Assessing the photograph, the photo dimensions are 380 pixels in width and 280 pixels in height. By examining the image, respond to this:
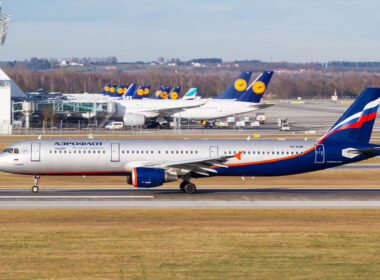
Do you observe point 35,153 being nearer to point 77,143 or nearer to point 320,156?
point 77,143

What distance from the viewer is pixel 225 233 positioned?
31.5 meters

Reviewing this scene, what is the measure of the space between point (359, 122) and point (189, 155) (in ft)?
41.1

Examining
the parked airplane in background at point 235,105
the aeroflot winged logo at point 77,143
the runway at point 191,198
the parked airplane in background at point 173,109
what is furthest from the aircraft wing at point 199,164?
the parked airplane in background at point 173,109

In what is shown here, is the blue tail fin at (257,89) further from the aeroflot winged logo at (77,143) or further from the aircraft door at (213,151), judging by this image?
the aeroflot winged logo at (77,143)

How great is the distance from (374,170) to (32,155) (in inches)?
1334

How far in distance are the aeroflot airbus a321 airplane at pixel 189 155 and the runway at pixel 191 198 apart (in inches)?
53.8

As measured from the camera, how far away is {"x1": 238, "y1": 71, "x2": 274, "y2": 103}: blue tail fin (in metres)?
105

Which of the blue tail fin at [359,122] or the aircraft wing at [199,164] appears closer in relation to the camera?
the aircraft wing at [199,164]

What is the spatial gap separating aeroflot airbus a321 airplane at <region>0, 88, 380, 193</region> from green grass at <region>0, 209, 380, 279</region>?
6.73 m

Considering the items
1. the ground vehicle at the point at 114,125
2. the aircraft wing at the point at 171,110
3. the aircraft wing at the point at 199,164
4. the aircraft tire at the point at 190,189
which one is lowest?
the aircraft tire at the point at 190,189

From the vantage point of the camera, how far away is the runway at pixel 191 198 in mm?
39812

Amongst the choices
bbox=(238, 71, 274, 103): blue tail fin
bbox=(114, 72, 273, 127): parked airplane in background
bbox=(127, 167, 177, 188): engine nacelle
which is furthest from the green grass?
bbox=(114, 72, 273, 127): parked airplane in background

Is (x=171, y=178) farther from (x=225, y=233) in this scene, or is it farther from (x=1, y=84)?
(x=1, y=84)

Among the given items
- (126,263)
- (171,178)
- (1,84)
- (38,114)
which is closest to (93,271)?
(126,263)
